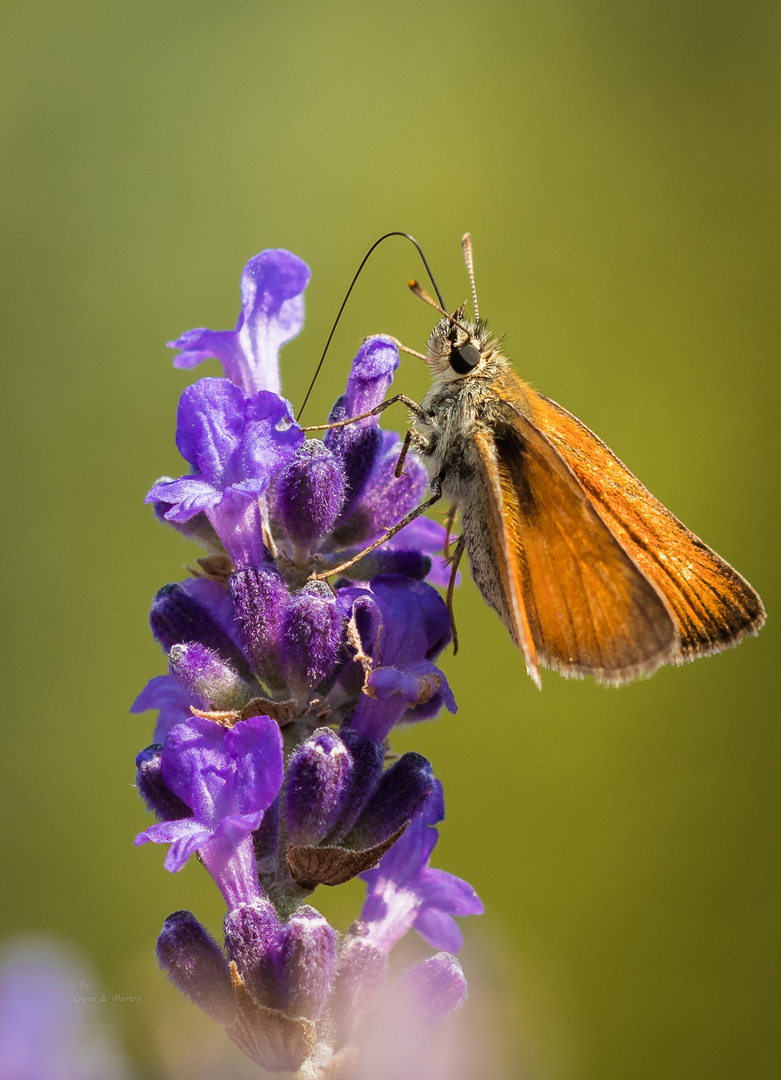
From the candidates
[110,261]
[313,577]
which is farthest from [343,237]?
[313,577]

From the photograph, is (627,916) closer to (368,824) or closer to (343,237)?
(368,824)

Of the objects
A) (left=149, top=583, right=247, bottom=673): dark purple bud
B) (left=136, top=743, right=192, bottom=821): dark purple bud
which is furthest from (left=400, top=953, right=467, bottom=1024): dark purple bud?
(left=149, top=583, right=247, bottom=673): dark purple bud

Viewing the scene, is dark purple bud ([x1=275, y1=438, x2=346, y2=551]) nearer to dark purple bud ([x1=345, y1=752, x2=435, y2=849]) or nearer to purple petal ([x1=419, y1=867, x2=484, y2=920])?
dark purple bud ([x1=345, y1=752, x2=435, y2=849])

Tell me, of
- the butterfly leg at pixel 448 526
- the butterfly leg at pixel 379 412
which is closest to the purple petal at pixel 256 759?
the butterfly leg at pixel 379 412

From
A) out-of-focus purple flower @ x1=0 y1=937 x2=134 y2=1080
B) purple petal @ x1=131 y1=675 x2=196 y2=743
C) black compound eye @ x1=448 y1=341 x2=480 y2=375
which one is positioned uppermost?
black compound eye @ x1=448 y1=341 x2=480 y2=375

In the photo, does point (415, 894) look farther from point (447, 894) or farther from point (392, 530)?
point (392, 530)

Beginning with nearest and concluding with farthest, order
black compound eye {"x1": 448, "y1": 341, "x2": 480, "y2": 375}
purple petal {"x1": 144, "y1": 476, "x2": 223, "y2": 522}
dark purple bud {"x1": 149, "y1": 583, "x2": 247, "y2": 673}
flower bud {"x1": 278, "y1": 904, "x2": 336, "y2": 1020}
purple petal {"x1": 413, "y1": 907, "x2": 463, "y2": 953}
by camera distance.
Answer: flower bud {"x1": 278, "y1": 904, "x2": 336, "y2": 1020}, purple petal {"x1": 144, "y1": 476, "x2": 223, "y2": 522}, dark purple bud {"x1": 149, "y1": 583, "x2": 247, "y2": 673}, purple petal {"x1": 413, "y1": 907, "x2": 463, "y2": 953}, black compound eye {"x1": 448, "y1": 341, "x2": 480, "y2": 375}
